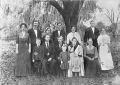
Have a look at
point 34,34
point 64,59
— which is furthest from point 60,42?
point 34,34

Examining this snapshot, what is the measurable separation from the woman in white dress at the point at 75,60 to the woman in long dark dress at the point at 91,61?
0.58 ft

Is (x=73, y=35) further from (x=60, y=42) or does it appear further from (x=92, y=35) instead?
(x=92, y=35)

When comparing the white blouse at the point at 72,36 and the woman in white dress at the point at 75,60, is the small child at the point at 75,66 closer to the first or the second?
the woman in white dress at the point at 75,60

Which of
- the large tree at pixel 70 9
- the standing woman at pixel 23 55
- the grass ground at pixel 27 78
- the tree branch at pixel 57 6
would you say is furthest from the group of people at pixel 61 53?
the tree branch at pixel 57 6

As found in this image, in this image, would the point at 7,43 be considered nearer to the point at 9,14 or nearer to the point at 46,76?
the point at 9,14

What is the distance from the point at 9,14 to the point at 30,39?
123cm

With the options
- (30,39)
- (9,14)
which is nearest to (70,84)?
(30,39)

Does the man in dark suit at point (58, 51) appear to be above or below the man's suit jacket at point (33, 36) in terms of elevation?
below

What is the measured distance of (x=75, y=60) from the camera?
768 cm

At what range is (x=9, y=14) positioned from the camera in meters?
7.86

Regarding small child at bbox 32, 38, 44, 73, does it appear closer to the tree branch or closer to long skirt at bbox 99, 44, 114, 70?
the tree branch

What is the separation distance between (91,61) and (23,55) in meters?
2.43

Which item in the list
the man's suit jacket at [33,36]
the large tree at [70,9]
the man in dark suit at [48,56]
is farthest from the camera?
the large tree at [70,9]

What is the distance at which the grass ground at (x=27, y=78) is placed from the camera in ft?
24.9
